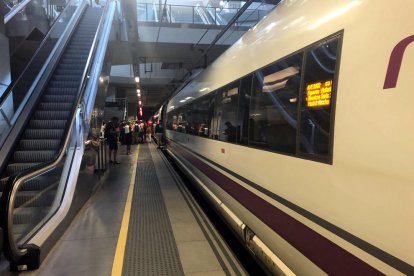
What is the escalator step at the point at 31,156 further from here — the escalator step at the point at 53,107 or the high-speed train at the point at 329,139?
the high-speed train at the point at 329,139

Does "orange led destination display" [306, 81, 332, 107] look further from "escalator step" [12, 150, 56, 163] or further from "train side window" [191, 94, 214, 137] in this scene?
"escalator step" [12, 150, 56, 163]

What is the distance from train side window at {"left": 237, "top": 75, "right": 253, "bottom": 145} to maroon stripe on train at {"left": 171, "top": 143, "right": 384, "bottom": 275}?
0.62 metres

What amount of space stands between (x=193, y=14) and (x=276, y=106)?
1429cm

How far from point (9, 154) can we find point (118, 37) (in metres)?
10.8

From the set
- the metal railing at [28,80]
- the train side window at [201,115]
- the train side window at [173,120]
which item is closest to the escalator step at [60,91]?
the metal railing at [28,80]

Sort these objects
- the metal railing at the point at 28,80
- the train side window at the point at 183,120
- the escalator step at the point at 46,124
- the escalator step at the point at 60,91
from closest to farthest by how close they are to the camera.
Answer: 1. the metal railing at the point at 28,80
2. the escalator step at the point at 46,124
3. the escalator step at the point at 60,91
4. the train side window at the point at 183,120

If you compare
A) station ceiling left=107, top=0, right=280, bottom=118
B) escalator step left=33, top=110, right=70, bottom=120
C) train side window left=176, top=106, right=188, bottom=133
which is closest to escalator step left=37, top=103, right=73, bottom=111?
escalator step left=33, top=110, right=70, bottom=120

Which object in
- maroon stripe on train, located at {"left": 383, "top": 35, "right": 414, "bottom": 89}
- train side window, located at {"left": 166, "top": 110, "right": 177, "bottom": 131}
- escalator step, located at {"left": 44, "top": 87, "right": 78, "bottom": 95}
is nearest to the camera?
maroon stripe on train, located at {"left": 383, "top": 35, "right": 414, "bottom": 89}

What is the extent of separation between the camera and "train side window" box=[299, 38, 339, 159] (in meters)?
2.58

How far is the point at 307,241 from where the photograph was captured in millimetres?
2789

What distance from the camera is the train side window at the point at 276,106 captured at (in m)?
3.20

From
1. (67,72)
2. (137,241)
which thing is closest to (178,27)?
(67,72)

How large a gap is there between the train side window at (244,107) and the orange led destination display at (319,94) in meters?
1.59

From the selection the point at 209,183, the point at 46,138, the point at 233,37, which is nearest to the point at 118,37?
the point at 233,37
